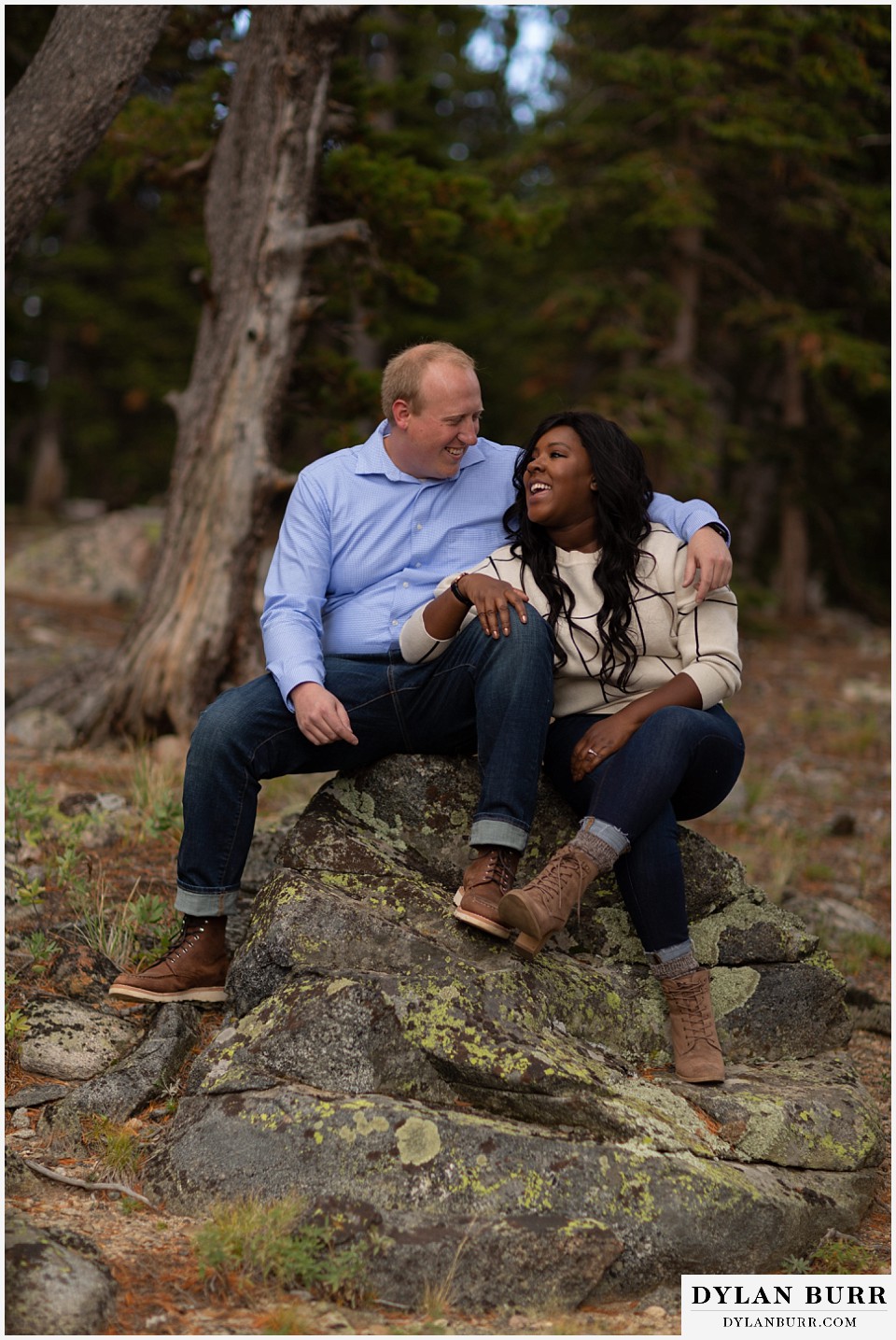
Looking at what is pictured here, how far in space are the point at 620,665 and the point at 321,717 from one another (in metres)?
1.02

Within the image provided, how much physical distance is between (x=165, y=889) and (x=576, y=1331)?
2794mm

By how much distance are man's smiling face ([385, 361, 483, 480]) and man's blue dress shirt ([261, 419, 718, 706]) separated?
0.32 ft

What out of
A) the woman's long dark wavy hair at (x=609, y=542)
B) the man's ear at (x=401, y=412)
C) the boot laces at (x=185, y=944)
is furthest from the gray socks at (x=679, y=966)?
the man's ear at (x=401, y=412)

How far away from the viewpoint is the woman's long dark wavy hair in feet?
13.6

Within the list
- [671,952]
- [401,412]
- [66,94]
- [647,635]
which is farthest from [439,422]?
[66,94]

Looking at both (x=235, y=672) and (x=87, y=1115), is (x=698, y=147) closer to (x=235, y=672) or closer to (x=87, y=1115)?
(x=235, y=672)

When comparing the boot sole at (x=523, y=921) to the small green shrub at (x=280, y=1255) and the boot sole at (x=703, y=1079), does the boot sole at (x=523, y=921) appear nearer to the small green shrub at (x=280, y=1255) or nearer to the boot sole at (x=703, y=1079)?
the boot sole at (x=703, y=1079)

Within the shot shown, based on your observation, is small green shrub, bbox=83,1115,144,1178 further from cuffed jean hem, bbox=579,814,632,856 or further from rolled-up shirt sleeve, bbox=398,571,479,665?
rolled-up shirt sleeve, bbox=398,571,479,665

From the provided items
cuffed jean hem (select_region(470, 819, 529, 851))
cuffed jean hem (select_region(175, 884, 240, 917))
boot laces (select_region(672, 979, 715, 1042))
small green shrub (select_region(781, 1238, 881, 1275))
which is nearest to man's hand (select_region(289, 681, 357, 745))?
cuffed jean hem (select_region(470, 819, 529, 851))

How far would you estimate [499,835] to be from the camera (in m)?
3.75

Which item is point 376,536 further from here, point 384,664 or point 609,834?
point 609,834

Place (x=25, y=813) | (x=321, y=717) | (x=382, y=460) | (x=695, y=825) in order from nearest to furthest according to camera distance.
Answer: (x=321, y=717) < (x=382, y=460) < (x=25, y=813) < (x=695, y=825)

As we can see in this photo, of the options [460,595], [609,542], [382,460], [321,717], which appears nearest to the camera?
[321,717]

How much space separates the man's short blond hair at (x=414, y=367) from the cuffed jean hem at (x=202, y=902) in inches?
71.7
